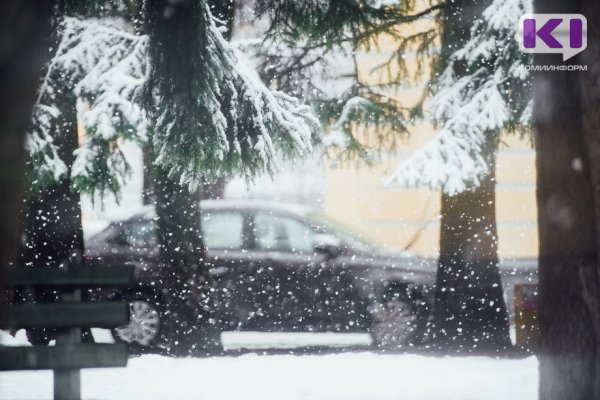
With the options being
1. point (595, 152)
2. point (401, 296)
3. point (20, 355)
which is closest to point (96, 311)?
point (20, 355)

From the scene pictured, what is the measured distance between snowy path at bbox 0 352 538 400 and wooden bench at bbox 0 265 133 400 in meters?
1.47

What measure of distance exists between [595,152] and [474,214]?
14.8 ft

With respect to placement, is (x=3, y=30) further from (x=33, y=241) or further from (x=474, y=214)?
(x=474, y=214)

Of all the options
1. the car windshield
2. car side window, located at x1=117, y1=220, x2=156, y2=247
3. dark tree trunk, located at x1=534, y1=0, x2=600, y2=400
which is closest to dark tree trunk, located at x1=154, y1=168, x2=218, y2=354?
car side window, located at x1=117, y1=220, x2=156, y2=247

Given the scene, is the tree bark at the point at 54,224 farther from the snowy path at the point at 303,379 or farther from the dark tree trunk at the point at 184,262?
the snowy path at the point at 303,379

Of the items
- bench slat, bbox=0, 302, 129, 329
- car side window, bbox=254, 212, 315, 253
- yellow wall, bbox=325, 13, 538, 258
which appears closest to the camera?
bench slat, bbox=0, 302, 129, 329

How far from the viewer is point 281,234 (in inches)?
385

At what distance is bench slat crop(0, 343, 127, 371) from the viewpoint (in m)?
4.70

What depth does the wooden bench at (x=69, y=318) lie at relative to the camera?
4684 mm

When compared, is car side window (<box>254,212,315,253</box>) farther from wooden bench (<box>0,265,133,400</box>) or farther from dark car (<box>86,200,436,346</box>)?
wooden bench (<box>0,265,133,400</box>)

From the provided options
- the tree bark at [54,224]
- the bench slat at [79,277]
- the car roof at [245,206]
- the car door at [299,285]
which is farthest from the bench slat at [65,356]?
the car roof at [245,206]

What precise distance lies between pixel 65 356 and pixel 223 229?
5.18 metres

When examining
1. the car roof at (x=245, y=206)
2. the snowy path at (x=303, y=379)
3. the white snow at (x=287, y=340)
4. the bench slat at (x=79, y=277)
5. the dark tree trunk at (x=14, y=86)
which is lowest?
the white snow at (x=287, y=340)

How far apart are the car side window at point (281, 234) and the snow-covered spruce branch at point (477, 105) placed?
1.78 m
